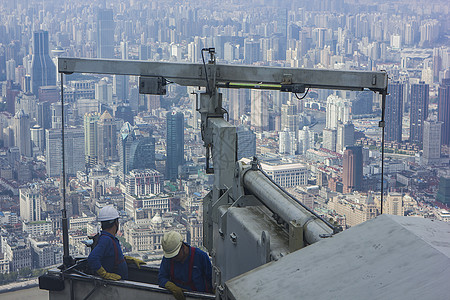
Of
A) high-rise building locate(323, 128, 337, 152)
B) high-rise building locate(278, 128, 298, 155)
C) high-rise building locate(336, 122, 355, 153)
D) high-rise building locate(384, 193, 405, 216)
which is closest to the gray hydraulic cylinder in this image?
high-rise building locate(384, 193, 405, 216)

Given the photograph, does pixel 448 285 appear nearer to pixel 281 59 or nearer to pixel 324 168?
pixel 324 168

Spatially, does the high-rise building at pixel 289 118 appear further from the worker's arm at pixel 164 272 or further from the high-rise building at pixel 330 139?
the worker's arm at pixel 164 272

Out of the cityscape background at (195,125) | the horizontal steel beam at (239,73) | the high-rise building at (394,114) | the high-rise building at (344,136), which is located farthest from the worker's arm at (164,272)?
the high-rise building at (394,114)

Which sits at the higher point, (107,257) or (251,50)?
(251,50)

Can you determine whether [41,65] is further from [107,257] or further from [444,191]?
[107,257]

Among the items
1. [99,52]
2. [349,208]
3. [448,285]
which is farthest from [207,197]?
[99,52]

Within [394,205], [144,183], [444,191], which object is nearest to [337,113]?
[444,191]
